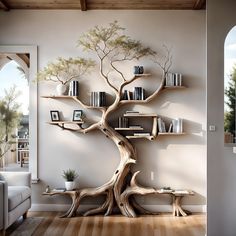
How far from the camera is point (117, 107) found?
597cm

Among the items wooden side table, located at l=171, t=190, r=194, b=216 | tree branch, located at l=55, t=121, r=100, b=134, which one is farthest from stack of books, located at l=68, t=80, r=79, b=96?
wooden side table, located at l=171, t=190, r=194, b=216

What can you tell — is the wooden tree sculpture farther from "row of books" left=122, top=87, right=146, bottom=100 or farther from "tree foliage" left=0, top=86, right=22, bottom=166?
"tree foliage" left=0, top=86, right=22, bottom=166

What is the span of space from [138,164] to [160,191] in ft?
1.92

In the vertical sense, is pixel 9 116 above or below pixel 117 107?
below

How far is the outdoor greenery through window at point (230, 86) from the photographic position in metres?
4.62

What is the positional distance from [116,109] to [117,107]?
125mm

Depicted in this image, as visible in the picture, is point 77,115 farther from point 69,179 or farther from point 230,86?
point 230,86

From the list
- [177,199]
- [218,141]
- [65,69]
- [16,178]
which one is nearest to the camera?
[218,141]

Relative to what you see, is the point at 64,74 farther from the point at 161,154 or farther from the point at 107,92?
the point at 161,154

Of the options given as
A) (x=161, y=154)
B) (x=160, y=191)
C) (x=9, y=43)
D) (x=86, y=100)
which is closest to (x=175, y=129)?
(x=161, y=154)

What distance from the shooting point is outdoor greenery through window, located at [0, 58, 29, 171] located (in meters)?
6.35

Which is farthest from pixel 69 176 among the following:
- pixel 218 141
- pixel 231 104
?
pixel 231 104

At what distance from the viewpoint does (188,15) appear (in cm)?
617

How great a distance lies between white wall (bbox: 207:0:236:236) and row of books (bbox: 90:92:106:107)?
1925mm
